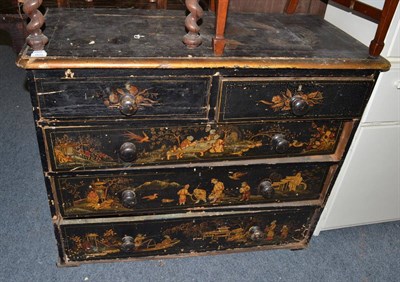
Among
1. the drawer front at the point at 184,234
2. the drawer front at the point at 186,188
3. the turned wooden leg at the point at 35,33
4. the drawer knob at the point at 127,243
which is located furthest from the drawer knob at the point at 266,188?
the turned wooden leg at the point at 35,33

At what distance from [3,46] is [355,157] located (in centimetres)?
355

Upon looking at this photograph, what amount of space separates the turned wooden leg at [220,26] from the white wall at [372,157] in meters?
0.69

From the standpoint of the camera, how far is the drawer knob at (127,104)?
123 centimetres

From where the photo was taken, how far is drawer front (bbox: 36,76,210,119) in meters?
1.21

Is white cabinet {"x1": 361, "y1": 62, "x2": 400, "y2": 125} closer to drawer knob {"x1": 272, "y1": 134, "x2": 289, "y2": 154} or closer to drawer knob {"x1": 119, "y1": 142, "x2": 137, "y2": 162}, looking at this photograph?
drawer knob {"x1": 272, "y1": 134, "x2": 289, "y2": 154}

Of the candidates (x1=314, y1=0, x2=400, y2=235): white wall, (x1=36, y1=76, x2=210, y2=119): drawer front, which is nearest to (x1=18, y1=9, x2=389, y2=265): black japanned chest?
(x1=36, y1=76, x2=210, y2=119): drawer front

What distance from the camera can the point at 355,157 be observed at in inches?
66.7

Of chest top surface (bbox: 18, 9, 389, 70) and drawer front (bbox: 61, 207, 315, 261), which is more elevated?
chest top surface (bbox: 18, 9, 389, 70)

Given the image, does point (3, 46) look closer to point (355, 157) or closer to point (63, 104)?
point (63, 104)

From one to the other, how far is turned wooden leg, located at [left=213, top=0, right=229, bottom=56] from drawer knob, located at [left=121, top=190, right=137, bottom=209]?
64 centimetres

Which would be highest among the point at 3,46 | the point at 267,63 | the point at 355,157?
the point at 267,63

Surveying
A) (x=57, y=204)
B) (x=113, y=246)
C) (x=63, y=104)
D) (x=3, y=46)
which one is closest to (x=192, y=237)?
(x=113, y=246)

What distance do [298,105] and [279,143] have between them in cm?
18

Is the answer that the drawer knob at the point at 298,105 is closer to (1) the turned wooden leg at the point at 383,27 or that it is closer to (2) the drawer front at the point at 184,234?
(1) the turned wooden leg at the point at 383,27
